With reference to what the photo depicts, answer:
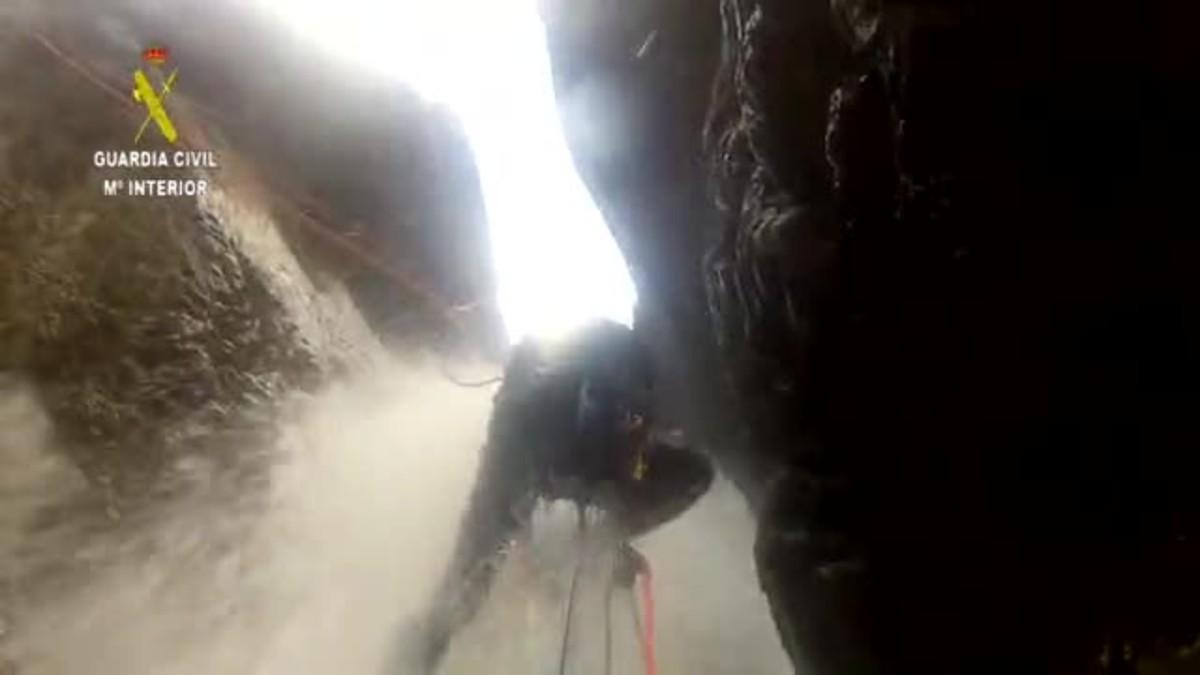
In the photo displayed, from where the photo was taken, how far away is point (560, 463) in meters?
2.71

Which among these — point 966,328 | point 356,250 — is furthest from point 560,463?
point 966,328

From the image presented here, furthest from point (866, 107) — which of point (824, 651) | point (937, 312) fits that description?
point (824, 651)

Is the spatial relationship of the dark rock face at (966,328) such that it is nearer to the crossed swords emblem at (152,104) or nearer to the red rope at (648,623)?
the red rope at (648,623)

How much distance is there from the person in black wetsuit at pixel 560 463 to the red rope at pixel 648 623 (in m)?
0.06

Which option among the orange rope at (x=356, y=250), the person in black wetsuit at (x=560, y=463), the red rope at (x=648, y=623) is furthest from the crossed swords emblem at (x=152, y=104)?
the red rope at (x=648, y=623)

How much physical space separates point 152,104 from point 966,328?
1920 mm

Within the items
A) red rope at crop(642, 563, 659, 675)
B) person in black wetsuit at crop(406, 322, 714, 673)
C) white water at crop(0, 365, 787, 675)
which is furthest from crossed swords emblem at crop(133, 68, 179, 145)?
red rope at crop(642, 563, 659, 675)

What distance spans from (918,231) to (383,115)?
5.22 feet

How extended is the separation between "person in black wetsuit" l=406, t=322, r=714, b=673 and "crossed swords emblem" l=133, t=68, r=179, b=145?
98cm

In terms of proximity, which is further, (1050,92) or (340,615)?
(340,615)

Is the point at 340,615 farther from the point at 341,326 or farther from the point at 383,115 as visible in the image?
the point at 383,115

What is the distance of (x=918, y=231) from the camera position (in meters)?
2.13

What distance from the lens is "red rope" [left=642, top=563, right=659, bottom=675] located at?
8.51ft

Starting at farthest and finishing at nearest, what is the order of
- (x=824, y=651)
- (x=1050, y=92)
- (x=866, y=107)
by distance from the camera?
(x=824, y=651) < (x=866, y=107) < (x=1050, y=92)
